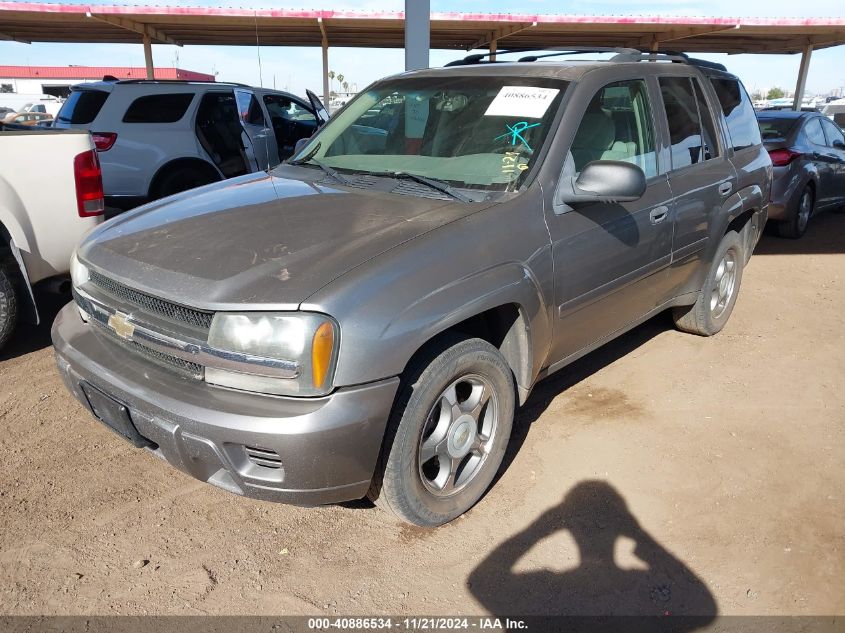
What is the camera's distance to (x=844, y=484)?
322cm

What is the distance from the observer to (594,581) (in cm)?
255

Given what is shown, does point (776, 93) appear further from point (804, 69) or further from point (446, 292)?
point (446, 292)

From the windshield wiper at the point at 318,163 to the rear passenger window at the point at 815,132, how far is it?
7.15m

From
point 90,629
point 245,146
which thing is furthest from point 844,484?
point 245,146

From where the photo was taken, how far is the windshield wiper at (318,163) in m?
3.40

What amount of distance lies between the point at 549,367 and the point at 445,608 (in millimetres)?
1286

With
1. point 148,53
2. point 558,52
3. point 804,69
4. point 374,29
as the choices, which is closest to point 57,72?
point 148,53

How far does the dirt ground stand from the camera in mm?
2473

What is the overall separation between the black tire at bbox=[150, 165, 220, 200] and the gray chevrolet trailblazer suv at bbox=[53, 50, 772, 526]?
14.3 feet

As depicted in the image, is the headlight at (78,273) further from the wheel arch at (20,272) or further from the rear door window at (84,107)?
the rear door window at (84,107)

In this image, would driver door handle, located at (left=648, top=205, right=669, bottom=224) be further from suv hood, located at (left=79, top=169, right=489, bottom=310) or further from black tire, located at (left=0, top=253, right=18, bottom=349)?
black tire, located at (left=0, top=253, right=18, bottom=349)

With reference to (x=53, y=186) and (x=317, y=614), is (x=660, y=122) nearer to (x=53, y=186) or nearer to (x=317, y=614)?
(x=317, y=614)

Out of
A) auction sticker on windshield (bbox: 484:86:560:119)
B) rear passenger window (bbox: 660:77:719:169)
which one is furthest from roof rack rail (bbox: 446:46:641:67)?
auction sticker on windshield (bbox: 484:86:560:119)

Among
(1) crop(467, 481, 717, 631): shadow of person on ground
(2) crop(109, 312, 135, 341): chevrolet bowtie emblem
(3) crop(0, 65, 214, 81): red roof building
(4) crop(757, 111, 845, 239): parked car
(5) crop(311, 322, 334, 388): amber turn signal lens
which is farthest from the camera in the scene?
(3) crop(0, 65, 214, 81): red roof building
